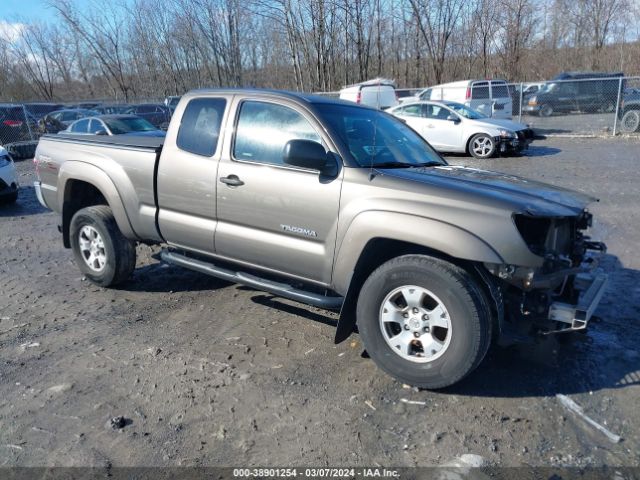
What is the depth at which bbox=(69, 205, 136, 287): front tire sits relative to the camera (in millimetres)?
4996

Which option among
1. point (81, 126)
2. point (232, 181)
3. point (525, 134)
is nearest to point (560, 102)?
point (525, 134)

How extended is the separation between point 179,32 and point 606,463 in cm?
3758

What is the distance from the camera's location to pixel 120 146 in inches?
190

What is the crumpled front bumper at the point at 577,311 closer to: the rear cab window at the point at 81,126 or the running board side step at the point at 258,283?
the running board side step at the point at 258,283

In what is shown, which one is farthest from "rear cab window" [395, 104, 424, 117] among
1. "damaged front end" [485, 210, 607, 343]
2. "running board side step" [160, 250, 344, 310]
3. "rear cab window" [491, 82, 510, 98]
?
"damaged front end" [485, 210, 607, 343]

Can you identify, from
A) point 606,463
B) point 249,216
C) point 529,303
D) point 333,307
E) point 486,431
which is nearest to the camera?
point 606,463

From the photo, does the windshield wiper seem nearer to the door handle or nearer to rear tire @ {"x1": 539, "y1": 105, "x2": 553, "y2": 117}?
the door handle

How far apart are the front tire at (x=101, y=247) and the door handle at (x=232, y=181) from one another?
5.24ft

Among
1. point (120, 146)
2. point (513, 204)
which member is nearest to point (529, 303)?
point (513, 204)

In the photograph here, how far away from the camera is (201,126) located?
436 cm

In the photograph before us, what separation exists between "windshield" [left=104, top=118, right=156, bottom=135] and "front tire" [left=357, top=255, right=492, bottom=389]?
11416mm

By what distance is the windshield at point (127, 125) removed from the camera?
13.1m

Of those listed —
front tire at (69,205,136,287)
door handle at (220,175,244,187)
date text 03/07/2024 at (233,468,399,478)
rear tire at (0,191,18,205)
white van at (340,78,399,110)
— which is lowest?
date text 03/07/2024 at (233,468,399,478)

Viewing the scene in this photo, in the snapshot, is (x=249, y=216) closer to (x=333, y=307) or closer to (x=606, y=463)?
(x=333, y=307)
